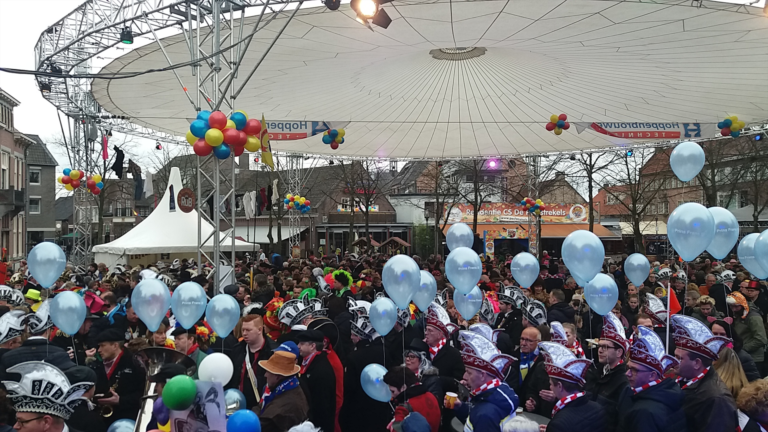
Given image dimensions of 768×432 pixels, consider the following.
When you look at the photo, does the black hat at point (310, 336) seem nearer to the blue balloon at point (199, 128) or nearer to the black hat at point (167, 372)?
the black hat at point (167, 372)

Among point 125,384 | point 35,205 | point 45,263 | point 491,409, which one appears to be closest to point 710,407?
point 491,409

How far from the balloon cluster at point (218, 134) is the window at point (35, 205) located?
155ft

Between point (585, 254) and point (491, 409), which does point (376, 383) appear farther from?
point (585, 254)

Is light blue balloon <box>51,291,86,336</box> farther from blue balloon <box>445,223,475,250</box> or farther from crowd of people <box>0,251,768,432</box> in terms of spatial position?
blue balloon <box>445,223,475,250</box>

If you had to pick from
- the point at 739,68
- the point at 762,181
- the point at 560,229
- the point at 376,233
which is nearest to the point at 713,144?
the point at 762,181

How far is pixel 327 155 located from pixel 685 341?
58.3 ft

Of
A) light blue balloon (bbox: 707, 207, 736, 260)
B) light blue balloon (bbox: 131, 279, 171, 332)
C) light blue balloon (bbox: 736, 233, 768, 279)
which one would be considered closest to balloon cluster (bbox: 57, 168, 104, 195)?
light blue balloon (bbox: 131, 279, 171, 332)

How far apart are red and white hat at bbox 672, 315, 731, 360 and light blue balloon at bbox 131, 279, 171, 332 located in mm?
4665

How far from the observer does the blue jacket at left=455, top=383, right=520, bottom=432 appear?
11.8ft

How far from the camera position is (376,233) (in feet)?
146

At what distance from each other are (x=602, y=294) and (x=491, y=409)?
3.15 metres

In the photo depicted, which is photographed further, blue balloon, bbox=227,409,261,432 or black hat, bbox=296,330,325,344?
black hat, bbox=296,330,325,344

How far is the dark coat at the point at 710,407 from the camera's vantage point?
3.60 m

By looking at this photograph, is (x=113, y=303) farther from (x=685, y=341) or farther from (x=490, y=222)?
(x=490, y=222)
